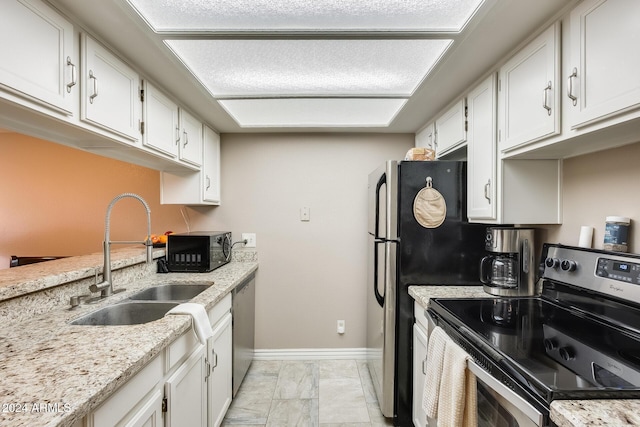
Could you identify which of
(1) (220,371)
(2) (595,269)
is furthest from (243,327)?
(2) (595,269)

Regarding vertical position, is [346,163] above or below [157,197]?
above

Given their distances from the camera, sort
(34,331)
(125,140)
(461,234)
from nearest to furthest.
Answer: (34,331) < (125,140) < (461,234)

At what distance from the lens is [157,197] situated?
105 inches

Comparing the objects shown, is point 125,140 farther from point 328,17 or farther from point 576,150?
point 576,150

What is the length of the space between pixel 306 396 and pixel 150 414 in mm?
1385

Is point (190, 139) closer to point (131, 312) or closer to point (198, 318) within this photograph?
point (131, 312)

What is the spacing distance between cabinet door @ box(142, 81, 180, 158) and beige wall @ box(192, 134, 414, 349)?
34.1 inches

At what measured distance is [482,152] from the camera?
5.15ft

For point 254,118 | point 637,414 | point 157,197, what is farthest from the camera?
point 157,197

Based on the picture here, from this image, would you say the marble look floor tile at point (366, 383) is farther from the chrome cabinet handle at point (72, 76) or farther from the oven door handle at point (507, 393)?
the chrome cabinet handle at point (72, 76)

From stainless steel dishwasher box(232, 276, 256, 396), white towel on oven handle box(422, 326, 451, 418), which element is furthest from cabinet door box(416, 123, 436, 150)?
stainless steel dishwasher box(232, 276, 256, 396)

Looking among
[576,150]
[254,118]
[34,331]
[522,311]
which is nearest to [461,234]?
[522,311]

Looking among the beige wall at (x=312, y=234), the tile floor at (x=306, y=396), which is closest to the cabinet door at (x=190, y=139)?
the beige wall at (x=312, y=234)

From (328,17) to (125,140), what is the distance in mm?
1088
